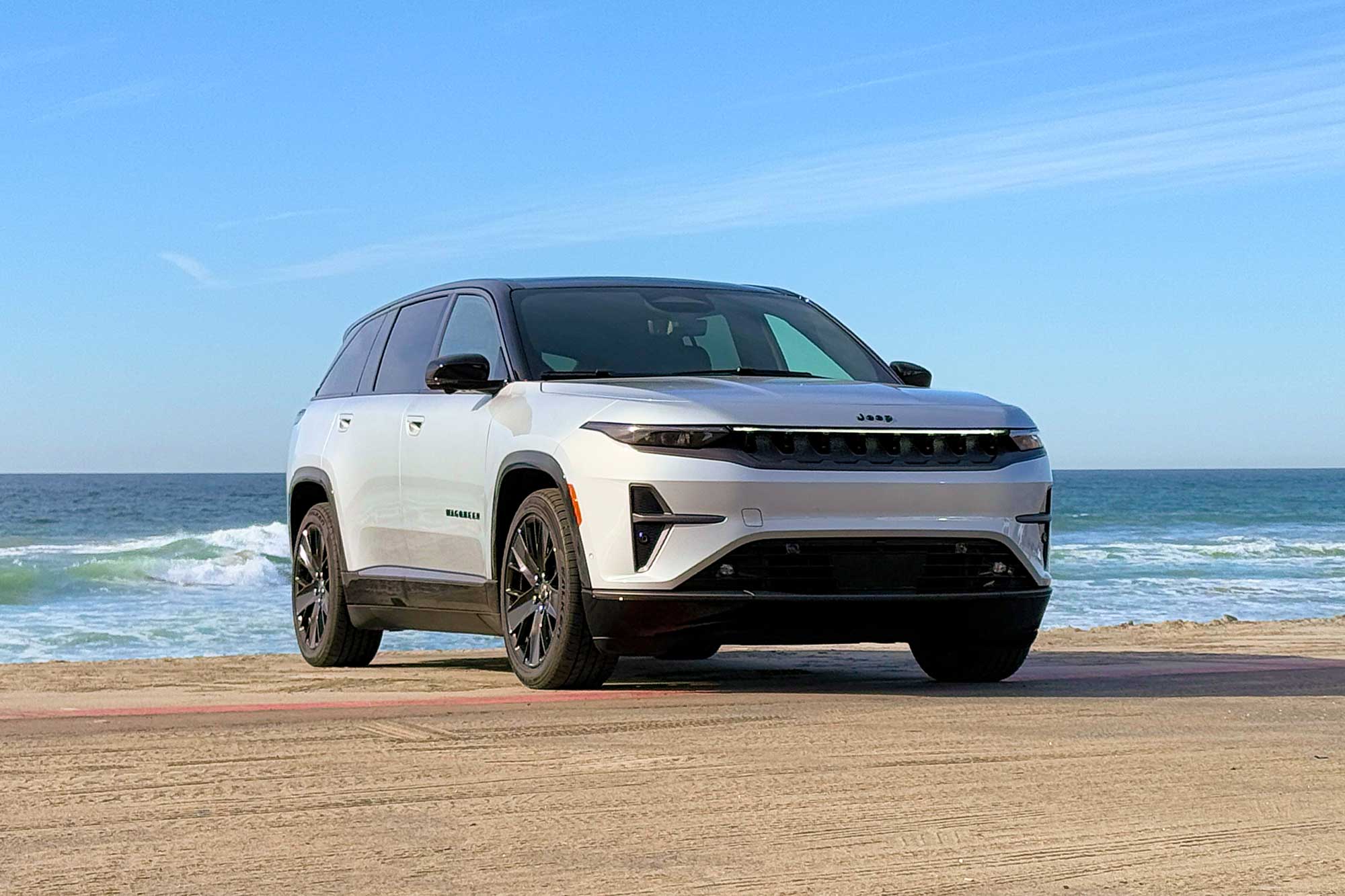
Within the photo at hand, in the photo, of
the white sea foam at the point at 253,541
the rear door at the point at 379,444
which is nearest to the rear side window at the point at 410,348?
the rear door at the point at 379,444

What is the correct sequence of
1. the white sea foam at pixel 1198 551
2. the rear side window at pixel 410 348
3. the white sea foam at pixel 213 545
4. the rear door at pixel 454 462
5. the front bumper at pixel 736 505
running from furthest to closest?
1. the white sea foam at pixel 213 545
2. the white sea foam at pixel 1198 551
3. the rear side window at pixel 410 348
4. the rear door at pixel 454 462
5. the front bumper at pixel 736 505

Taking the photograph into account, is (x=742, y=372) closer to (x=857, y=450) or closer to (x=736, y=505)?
(x=857, y=450)

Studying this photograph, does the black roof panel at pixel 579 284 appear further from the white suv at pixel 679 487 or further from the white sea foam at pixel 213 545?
the white sea foam at pixel 213 545

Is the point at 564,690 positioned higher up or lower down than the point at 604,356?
lower down

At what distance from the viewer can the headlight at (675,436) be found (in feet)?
21.9

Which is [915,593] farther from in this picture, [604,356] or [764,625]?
[604,356]

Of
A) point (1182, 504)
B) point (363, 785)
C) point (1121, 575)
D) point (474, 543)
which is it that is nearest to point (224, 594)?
point (1121, 575)

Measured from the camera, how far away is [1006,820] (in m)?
4.40

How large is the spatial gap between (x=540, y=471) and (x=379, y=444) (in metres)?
1.60

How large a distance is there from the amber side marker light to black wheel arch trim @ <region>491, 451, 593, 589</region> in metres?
0.01

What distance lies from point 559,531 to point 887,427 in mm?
1321

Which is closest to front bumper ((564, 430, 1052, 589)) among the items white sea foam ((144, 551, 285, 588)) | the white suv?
the white suv

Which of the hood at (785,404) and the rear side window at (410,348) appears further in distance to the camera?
the rear side window at (410,348)

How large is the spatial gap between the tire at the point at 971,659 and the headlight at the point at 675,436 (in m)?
1.67
